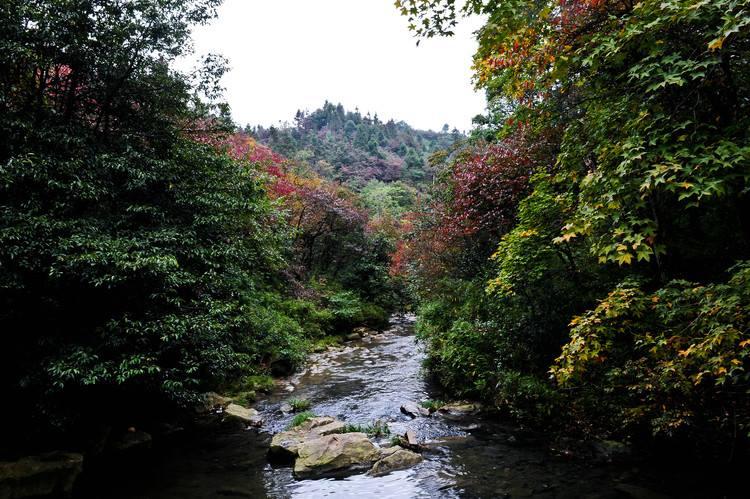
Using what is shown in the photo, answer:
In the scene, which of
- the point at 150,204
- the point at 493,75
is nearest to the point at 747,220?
the point at 493,75

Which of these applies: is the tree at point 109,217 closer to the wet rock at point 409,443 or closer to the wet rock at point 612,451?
the wet rock at point 409,443

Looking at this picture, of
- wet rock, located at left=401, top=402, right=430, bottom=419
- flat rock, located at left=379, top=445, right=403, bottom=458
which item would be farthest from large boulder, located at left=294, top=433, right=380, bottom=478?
wet rock, located at left=401, top=402, right=430, bottom=419

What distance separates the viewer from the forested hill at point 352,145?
50.1 m

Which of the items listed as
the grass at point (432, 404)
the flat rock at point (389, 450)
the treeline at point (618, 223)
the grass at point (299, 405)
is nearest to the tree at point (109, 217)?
the grass at point (299, 405)

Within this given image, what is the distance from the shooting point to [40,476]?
609cm

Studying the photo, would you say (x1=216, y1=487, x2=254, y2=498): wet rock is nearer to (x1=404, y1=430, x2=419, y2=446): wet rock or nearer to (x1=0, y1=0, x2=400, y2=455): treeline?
(x1=0, y1=0, x2=400, y2=455): treeline

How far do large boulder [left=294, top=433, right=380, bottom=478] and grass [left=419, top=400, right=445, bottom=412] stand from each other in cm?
257

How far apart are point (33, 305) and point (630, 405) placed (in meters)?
10.0

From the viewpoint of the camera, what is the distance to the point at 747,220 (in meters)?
4.79

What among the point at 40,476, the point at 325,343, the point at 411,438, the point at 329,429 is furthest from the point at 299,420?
the point at 325,343

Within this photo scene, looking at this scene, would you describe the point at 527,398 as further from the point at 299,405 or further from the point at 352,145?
the point at 352,145

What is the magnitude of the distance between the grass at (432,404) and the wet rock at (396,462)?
2444 millimetres

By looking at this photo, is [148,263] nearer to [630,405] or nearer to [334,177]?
[630,405]

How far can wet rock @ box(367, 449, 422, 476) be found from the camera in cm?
679
